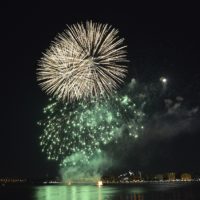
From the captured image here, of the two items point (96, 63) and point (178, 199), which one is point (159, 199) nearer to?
point (178, 199)

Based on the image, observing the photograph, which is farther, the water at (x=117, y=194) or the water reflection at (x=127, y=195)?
the water at (x=117, y=194)

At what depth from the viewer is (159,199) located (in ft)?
162

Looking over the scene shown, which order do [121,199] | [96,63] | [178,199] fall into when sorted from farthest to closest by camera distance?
[121,199]
[178,199]
[96,63]

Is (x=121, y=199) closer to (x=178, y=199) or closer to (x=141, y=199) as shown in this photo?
(x=141, y=199)

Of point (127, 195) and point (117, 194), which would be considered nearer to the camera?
point (127, 195)

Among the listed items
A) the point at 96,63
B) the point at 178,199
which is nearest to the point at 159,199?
the point at 178,199

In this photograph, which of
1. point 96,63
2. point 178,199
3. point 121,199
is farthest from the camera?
point 121,199

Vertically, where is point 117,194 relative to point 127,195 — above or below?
above

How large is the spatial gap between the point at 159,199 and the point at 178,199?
2144 millimetres

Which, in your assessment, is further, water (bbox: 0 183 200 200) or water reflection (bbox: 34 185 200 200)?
water (bbox: 0 183 200 200)

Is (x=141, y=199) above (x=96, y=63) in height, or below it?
below

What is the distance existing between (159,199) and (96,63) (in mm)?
20244

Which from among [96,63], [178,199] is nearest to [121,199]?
[178,199]

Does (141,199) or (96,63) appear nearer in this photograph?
(96,63)
